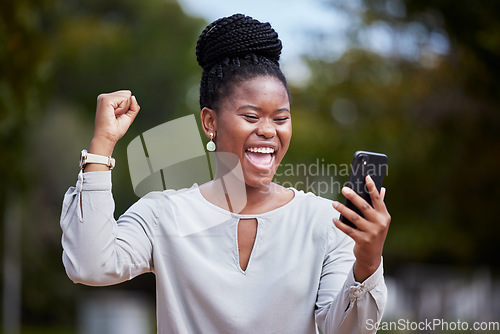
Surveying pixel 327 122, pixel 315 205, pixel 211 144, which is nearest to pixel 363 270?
pixel 315 205

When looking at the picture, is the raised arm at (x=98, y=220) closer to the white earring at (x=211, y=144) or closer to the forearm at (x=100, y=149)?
the forearm at (x=100, y=149)

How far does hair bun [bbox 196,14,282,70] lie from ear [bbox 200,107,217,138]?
0.21m

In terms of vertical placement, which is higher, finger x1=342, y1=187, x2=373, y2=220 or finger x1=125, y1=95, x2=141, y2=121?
finger x1=125, y1=95, x2=141, y2=121

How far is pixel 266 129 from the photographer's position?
2701 mm

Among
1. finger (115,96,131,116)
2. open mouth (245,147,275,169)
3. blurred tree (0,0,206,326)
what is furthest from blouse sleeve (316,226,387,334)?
blurred tree (0,0,206,326)

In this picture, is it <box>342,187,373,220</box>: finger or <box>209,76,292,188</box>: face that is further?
<box>209,76,292,188</box>: face

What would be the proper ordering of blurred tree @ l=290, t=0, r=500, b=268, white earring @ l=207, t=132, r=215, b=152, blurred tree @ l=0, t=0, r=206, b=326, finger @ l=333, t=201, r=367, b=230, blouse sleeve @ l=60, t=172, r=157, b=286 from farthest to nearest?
blurred tree @ l=0, t=0, r=206, b=326, blurred tree @ l=290, t=0, r=500, b=268, white earring @ l=207, t=132, r=215, b=152, blouse sleeve @ l=60, t=172, r=157, b=286, finger @ l=333, t=201, r=367, b=230

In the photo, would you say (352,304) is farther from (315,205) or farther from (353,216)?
(315,205)

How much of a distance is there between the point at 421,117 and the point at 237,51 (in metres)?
11.5

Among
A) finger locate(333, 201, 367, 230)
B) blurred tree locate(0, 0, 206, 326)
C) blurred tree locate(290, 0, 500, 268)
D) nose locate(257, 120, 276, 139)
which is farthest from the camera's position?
blurred tree locate(0, 0, 206, 326)

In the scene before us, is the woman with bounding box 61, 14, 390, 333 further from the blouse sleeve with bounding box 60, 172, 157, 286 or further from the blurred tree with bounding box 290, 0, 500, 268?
the blurred tree with bounding box 290, 0, 500, 268

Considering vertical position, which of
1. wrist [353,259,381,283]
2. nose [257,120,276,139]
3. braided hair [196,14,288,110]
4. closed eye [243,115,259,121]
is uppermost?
braided hair [196,14,288,110]

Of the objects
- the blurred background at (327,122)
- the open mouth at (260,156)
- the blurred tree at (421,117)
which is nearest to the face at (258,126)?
the open mouth at (260,156)

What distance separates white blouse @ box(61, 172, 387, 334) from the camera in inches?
102
